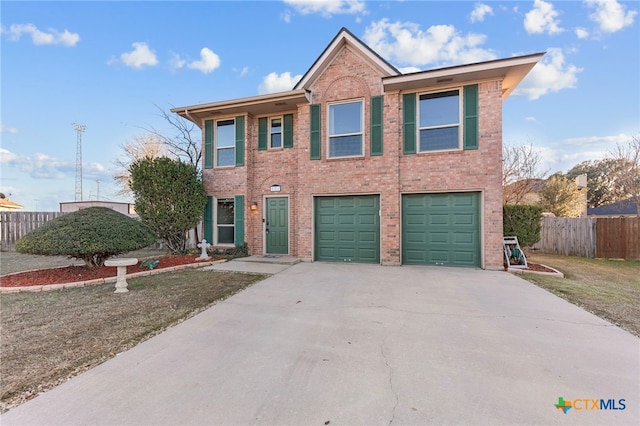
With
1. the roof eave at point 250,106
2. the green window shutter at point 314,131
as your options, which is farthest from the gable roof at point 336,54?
the green window shutter at point 314,131

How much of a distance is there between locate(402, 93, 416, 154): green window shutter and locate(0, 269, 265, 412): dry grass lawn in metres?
5.71

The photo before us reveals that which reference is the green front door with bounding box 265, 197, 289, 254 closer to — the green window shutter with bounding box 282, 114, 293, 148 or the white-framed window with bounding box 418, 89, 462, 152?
the green window shutter with bounding box 282, 114, 293, 148

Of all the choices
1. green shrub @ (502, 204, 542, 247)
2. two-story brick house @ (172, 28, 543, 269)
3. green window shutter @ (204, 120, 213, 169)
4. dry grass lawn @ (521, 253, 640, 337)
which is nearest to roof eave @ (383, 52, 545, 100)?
two-story brick house @ (172, 28, 543, 269)

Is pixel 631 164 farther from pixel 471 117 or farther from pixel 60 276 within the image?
pixel 60 276

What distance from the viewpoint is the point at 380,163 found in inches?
328

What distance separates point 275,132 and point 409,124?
4837mm

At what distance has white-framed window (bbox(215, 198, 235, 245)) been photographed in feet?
33.9

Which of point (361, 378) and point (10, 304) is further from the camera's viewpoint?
point (10, 304)

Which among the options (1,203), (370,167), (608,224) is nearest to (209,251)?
(370,167)

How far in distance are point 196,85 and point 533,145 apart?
19.2 metres

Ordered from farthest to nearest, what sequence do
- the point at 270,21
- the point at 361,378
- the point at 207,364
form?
the point at 270,21
the point at 207,364
the point at 361,378

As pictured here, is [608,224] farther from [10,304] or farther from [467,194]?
[10,304]

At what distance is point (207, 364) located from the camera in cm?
281

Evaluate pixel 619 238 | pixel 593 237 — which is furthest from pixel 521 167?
pixel 619 238
